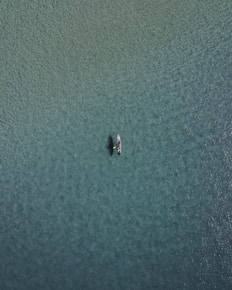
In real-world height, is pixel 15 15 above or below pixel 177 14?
above

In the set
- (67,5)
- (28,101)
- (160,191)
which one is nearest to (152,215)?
(160,191)

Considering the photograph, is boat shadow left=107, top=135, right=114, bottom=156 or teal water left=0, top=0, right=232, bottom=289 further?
boat shadow left=107, top=135, right=114, bottom=156

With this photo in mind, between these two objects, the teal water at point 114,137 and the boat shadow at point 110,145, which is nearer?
the teal water at point 114,137

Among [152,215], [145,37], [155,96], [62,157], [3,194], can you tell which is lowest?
[152,215]

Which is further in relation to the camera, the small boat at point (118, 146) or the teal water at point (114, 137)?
the small boat at point (118, 146)

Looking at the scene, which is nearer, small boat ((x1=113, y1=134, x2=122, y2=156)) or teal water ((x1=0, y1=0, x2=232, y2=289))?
teal water ((x1=0, y1=0, x2=232, y2=289))

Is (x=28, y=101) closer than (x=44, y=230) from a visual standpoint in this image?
Result: No

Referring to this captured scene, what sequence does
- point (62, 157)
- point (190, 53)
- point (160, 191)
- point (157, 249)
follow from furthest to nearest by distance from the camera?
point (190, 53)
point (62, 157)
point (160, 191)
point (157, 249)

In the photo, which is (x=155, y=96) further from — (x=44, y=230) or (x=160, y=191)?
(x=44, y=230)
